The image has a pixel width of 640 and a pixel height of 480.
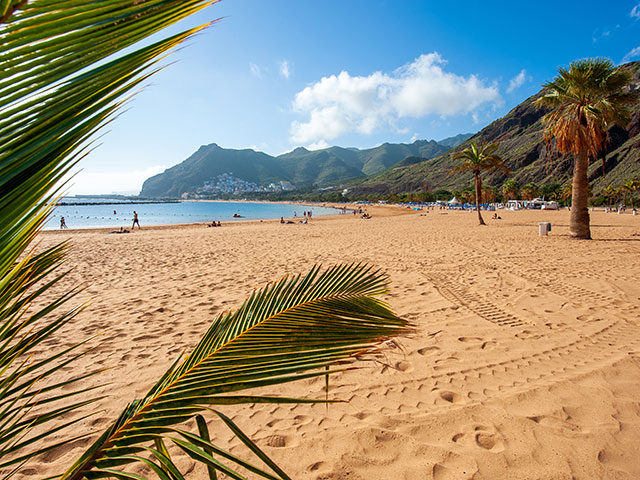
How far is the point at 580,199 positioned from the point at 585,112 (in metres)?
3.37

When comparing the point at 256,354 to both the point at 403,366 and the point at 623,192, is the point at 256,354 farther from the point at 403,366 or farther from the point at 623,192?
the point at 623,192

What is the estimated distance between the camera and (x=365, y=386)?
331 centimetres

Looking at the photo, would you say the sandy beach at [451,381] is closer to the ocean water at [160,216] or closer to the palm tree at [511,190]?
the ocean water at [160,216]

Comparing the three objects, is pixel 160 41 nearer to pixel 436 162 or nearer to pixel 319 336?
pixel 319 336

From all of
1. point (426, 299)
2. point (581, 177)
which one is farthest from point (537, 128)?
point (426, 299)

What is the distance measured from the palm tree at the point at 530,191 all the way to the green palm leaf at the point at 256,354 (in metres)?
78.9

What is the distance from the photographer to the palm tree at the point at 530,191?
65562 millimetres

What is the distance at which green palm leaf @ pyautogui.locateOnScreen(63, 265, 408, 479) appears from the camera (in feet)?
2.73

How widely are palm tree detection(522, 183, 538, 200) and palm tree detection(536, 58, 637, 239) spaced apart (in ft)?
204

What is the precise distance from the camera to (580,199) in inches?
489

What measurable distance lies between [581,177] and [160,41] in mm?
16021

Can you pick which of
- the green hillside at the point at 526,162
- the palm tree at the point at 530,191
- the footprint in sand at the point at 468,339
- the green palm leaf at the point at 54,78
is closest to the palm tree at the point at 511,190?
the palm tree at the point at 530,191

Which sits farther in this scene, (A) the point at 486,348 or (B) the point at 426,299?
(B) the point at 426,299

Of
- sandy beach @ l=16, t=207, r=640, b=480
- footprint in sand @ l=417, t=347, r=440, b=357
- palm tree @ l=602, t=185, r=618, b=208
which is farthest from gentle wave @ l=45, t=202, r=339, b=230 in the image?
palm tree @ l=602, t=185, r=618, b=208
